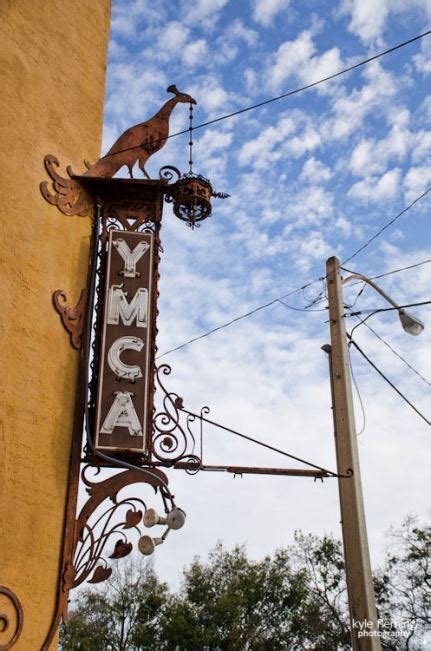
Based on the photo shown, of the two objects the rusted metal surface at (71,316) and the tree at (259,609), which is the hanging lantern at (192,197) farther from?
the tree at (259,609)

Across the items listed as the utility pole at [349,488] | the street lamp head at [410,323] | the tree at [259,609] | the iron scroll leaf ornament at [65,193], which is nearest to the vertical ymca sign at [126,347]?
the iron scroll leaf ornament at [65,193]

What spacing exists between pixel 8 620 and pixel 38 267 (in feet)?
12.9

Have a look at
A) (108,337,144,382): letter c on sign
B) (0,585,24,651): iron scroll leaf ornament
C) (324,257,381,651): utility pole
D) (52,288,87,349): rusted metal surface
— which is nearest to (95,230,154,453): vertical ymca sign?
(108,337,144,382): letter c on sign

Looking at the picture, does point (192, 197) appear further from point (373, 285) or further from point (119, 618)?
point (119, 618)

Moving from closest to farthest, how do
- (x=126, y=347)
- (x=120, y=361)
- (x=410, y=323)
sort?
(x=120, y=361), (x=126, y=347), (x=410, y=323)

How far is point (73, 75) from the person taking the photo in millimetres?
9633

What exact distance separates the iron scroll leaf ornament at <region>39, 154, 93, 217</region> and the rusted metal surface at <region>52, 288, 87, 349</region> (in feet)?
4.21

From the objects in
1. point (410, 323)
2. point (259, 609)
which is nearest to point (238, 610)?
point (259, 609)

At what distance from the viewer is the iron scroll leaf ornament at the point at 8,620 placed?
20.2 ft

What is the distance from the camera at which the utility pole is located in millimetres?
6422

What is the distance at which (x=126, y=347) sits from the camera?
802cm

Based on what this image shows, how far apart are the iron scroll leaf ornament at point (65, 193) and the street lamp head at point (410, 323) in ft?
15.0

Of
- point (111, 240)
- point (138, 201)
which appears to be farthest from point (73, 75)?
point (111, 240)

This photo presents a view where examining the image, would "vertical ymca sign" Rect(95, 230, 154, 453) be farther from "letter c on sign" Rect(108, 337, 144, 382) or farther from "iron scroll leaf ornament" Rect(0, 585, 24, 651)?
"iron scroll leaf ornament" Rect(0, 585, 24, 651)
